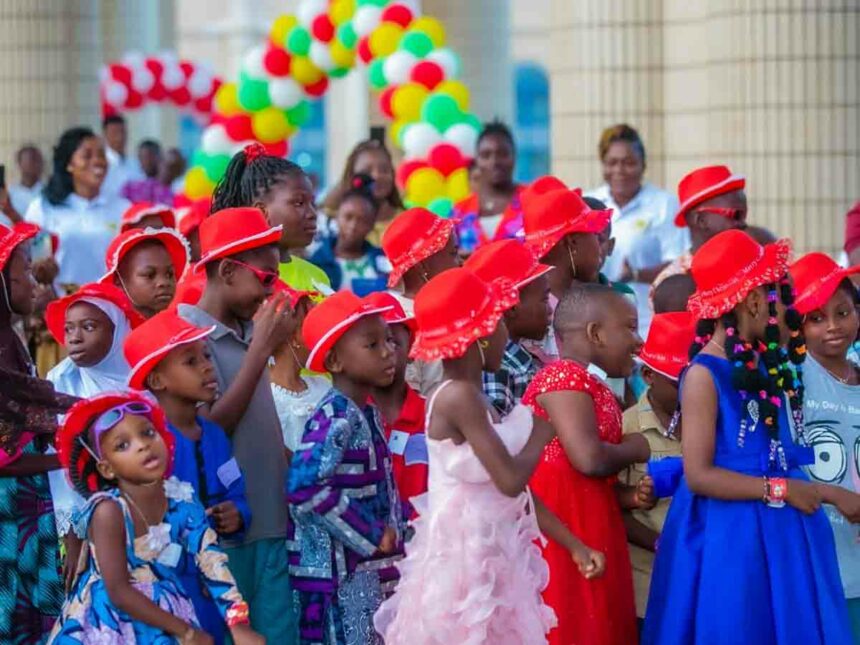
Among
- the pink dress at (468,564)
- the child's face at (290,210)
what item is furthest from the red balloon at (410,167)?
the pink dress at (468,564)

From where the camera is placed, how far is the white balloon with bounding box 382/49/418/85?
45.5 feet

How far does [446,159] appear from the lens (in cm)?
1345

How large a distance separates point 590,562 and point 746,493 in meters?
0.53

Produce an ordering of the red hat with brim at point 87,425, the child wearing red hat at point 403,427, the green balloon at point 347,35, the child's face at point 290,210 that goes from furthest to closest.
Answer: the green balloon at point 347,35 < the child's face at point 290,210 < the child wearing red hat at point 403,427 < the red hat with brim at point 87,425

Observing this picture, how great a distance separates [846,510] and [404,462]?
1.38 metres

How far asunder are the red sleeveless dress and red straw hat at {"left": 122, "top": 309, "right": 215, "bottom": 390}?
3.46ft

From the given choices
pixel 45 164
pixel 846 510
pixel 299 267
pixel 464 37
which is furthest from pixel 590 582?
pixel 464 37

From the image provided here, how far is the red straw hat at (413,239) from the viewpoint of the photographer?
265 inches

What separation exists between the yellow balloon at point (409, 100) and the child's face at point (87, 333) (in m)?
7.55

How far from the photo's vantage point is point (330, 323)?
19.2ft

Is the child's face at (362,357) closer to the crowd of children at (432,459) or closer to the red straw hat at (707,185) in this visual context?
the crowd of children at (432,459)

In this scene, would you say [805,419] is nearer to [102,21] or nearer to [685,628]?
[685,628]

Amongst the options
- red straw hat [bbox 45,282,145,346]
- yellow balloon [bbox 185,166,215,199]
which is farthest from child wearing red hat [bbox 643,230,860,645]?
yellow balloon [bbox 185,166,215,199]

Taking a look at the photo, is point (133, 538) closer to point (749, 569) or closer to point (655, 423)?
point (749, 569)
